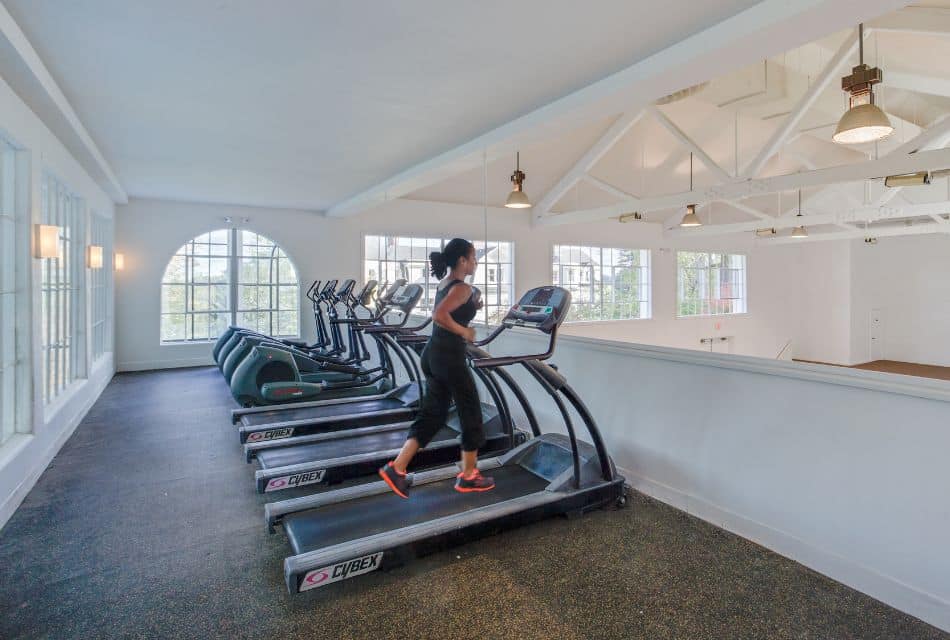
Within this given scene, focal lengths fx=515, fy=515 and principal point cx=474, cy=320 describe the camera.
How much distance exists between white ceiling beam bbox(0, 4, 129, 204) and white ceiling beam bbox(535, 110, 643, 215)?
21.3 ft

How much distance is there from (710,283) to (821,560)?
11609 millimetres

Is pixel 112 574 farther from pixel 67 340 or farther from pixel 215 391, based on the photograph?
pixel 215 391

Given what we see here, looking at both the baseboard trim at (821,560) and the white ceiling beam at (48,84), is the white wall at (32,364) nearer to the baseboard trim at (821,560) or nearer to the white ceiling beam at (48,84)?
the white ceiling beam at (48,84)

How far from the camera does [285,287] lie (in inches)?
337

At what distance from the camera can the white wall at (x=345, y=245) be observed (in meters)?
7.58

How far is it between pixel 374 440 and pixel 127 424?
8.49 ft

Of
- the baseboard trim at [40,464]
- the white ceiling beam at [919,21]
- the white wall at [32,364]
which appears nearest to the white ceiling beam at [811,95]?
the white ceiling beam at [919,21]

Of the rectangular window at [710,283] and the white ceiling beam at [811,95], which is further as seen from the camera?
the rectangular window at [710,283]

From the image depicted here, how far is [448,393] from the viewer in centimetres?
284

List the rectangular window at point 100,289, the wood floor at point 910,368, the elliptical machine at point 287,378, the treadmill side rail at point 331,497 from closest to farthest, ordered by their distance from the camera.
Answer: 1. the treadmill side rail at point 331,497
2. the elliptical machine at point 287,378
3. the rectangular window at point 100,289
4. the wood floor at point 910,368

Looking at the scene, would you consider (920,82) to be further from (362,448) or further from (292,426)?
(292,426)

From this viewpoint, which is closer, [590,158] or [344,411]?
[344,411]

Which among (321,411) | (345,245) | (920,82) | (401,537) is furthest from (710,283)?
(401,537)

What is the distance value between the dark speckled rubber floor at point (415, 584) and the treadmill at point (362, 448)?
0.30 metres
